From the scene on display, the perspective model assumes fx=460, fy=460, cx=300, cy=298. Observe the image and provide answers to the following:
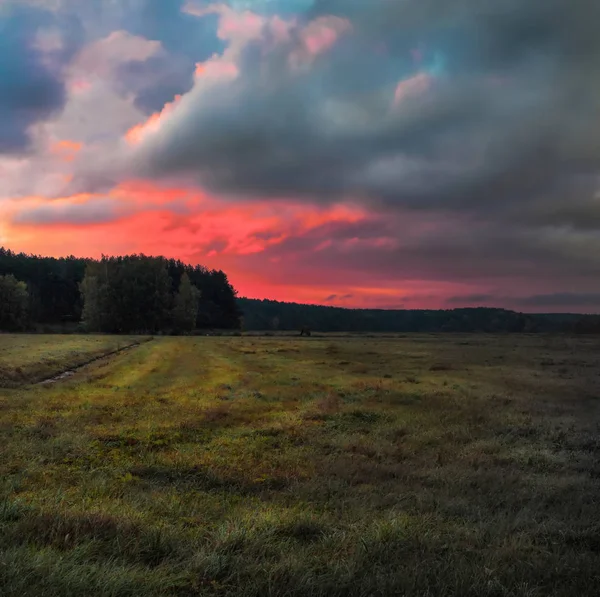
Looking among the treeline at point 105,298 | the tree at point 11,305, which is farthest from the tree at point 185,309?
the tree at point 11,305

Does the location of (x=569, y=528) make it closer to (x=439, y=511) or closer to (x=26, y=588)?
(x=439, y=511)

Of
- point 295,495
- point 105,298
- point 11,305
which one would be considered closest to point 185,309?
point 105,298

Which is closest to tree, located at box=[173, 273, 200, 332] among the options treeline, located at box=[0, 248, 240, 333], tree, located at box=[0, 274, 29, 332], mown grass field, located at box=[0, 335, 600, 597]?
treeline, located at box=[0, 248, 240, 333]

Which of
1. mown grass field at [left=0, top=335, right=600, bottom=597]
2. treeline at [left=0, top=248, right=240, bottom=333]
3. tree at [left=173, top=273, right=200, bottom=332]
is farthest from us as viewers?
tree at [left=173, top=273, right=200, bottom=332]

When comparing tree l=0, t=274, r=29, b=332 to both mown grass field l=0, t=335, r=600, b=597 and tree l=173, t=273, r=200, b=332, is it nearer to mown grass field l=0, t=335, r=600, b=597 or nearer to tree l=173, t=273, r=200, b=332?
tree l=173, t=273, r=200, b=332

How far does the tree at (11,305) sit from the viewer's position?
410ft

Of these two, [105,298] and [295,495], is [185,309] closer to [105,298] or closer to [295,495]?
[105,298]

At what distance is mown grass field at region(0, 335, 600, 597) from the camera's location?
6250mm

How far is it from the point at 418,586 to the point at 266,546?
229cm

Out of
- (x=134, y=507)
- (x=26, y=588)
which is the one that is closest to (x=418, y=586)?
(x=26, y=588)

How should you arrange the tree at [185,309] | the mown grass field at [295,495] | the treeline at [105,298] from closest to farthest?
the mown grass field at [295,495] < the treeline at [105,298] < the tree at [185,309]

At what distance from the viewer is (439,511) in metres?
9.36

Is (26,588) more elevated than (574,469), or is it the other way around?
(26,588)

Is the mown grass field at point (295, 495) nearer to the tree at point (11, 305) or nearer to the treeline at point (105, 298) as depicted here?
the treeline at point (105, 298)
